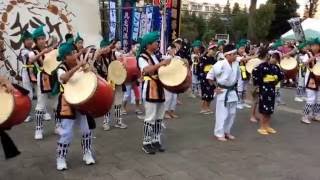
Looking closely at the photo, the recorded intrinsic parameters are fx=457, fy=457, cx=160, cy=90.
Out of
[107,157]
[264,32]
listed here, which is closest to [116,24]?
[107,157]

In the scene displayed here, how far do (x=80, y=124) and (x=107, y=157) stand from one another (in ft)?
2.38

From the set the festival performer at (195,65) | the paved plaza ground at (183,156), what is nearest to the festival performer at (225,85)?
the paved plaza ground at (183,156)

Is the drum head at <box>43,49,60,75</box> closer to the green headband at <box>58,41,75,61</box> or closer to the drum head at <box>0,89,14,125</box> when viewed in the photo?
the green headband at <box>58,41,75,61</box>

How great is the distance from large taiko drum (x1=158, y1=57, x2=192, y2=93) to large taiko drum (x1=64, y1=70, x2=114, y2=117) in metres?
1.09

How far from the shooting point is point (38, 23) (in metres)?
10.4

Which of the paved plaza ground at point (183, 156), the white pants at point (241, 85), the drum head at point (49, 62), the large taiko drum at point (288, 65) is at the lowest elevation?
the paved plaza ground at point (183, 156)

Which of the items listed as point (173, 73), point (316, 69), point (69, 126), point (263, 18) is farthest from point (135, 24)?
point (263, 18)

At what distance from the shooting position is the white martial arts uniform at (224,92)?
6727 millimetres

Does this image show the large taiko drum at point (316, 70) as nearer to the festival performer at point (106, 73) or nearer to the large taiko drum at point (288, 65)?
the large taiko drum at point (288, 65)

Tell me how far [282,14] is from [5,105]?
107 feet

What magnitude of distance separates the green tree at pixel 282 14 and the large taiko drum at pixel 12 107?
31.6m

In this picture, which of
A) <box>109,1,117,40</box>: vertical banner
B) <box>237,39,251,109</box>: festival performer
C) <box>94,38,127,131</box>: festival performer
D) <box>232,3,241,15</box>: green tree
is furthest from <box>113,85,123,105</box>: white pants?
<box>232,3,241,15</box>: green tree

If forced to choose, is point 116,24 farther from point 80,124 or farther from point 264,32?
point 264,32

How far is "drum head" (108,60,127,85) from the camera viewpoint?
744 centimetres
